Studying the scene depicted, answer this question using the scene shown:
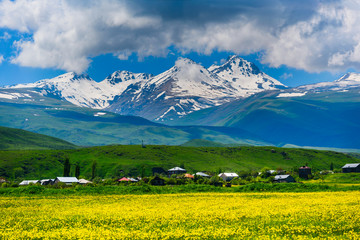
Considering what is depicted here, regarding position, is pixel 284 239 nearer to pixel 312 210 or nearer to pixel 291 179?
pixel 312 210

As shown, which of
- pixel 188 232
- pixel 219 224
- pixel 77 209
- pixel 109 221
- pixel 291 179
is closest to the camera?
pixel 188 232

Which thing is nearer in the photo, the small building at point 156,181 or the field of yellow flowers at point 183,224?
the field of yellow flowers at point 183,224

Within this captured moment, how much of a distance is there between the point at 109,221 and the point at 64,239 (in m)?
10.5

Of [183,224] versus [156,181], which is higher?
[156,181]

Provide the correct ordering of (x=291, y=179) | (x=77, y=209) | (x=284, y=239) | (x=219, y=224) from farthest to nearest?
(x=291, y=179), (x=77, y=209), (x=219, y=224), (x=284, y=239)

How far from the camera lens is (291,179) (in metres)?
189

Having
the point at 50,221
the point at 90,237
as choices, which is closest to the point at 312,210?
the point at 90,237

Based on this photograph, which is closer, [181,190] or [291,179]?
[181,190]

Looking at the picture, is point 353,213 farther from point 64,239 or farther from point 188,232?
point 64,239

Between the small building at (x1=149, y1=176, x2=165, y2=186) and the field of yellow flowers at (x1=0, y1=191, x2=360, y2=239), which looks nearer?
the field of yellow flowers at (x1=0, y1=191, x2=360, y2=239)

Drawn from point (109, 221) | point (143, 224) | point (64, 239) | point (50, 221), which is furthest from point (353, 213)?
point (50, 221)

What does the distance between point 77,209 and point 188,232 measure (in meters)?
26.1

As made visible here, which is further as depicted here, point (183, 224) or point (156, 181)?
point (156, 181)

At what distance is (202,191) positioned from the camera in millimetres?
98812
